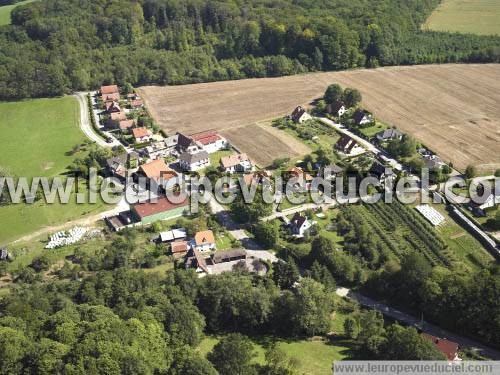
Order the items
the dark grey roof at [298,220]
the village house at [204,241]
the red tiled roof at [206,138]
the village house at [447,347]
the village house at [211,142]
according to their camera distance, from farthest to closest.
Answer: the red tiled roof at [206,138] → the village house at [211,142] → the dark grey roof at [298,220] → the village house at [204,241] → the village house at [447,347]

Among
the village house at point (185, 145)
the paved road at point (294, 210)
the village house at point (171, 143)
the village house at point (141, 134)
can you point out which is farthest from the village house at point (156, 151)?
the paved road at point (294, 210)

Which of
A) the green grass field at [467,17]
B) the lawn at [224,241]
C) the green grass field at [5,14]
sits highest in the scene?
the green grass field at [5,14]

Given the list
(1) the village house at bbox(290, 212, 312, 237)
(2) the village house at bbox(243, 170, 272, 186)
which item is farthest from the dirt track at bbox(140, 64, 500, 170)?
(1) the village house at bbox(290, 212, 312, 237)

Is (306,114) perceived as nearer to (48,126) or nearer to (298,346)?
(48,126)

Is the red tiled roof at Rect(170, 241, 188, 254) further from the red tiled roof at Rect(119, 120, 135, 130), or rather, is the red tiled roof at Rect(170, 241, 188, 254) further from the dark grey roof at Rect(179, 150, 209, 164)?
the red tiled roof at Rect(119, 120, 135, 130)

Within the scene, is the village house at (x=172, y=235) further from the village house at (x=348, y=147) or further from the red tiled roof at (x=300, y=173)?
the village house at (x=348, y=147)

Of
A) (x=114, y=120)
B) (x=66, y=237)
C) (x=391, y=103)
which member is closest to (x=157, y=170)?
(x=66, y=237)
